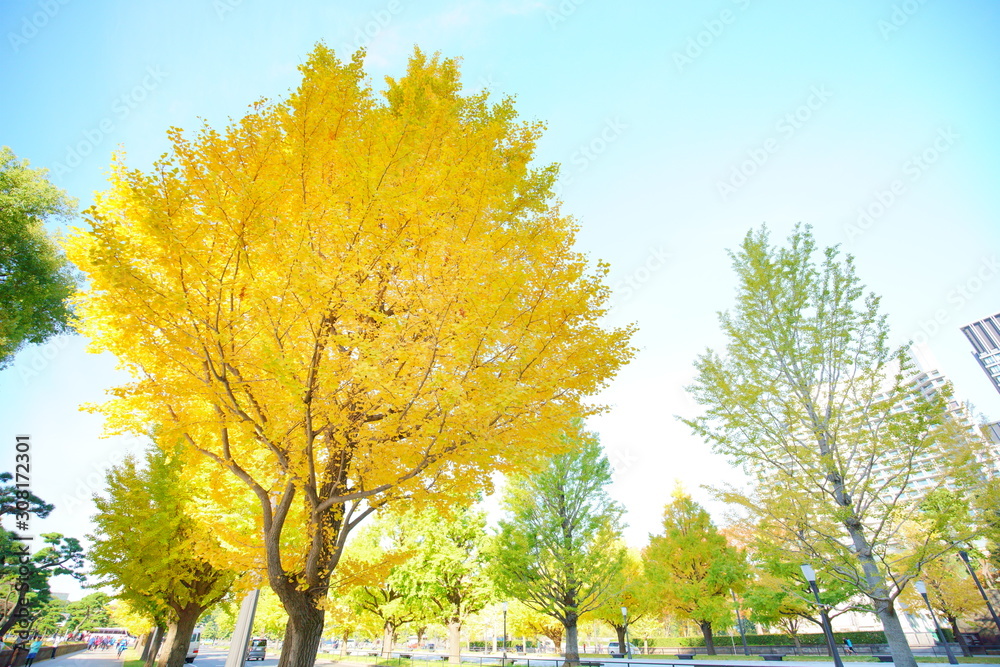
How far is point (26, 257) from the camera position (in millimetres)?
11742

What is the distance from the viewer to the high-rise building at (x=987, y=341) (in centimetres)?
10200

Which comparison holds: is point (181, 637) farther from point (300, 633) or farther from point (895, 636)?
point (895, 636)

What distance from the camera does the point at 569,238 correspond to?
5625 mm

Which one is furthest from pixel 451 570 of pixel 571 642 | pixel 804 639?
pixel 804 639

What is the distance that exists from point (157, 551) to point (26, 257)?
9.17m

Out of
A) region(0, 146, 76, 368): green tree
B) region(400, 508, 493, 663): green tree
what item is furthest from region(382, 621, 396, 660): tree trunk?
region(0, 146, 76, 368): green tree

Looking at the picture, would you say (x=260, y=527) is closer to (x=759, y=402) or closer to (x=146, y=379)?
(x=146, y=379)

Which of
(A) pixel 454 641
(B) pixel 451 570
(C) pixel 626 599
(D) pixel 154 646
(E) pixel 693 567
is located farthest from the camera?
(C) pixel 626 599

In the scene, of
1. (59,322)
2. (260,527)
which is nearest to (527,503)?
(260,527)

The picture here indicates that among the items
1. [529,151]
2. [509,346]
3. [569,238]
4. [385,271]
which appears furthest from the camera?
[529,151]

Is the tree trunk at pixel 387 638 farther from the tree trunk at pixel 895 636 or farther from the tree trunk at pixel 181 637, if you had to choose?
the tree trunk at pixel 895 636

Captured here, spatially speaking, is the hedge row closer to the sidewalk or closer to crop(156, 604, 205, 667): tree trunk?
crop(156, 604, 205, 667): tree trunk

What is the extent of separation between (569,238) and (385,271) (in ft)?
8.18

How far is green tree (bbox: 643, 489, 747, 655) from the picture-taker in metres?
19.4
